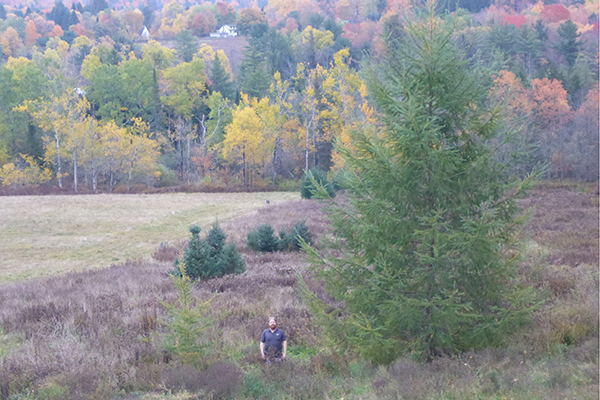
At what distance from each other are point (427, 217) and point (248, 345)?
4.38 meters

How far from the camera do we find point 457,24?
7988 mm

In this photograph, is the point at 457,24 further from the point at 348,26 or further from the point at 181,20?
the point at 181,20

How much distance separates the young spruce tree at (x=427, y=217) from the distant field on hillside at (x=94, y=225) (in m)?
16.4

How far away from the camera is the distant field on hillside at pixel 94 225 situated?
21.9 m

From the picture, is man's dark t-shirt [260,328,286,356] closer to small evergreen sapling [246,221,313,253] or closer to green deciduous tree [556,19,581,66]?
small evergreen sapling [246,221,313,253]

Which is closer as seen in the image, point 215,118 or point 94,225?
point 94,225

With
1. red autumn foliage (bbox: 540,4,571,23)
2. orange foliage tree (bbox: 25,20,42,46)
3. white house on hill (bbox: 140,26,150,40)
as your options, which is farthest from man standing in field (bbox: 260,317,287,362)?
white house on hill (bbox: 140,26,150,40)

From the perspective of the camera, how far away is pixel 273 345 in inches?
320

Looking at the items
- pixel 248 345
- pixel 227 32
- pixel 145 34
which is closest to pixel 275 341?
pixel 248 345

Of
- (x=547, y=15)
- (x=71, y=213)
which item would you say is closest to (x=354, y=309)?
(x=71, y=213)

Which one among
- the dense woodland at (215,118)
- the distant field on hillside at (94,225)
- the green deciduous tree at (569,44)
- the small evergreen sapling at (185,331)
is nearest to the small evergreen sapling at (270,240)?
the distant field on hillside at (94,225)

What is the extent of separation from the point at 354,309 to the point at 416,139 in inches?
116

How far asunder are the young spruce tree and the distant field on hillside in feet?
53.8

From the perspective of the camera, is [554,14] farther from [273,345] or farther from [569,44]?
[273,345]
